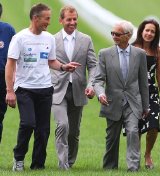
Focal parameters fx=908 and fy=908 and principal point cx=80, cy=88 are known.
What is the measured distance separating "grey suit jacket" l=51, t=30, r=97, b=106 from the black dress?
82 centimetres

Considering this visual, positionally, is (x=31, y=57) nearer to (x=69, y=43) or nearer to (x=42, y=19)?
(x=42, y=19)

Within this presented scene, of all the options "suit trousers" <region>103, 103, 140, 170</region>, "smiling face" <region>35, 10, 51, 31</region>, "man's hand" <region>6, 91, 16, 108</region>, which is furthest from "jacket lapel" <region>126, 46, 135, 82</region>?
"man's hand" <region>6, 91, 16, 108</region>

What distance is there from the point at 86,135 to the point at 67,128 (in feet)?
20.7

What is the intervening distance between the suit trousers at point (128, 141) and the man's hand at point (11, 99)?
4.82 ft

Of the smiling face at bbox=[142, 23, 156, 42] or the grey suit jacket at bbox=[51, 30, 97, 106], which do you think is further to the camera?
the smiling face at bbox=[142, 23, 156, 42]

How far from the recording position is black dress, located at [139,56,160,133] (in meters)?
13.0

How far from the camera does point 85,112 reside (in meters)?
22.9

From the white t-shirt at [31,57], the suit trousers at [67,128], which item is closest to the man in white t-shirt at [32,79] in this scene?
the white t-shirt at [31,57]

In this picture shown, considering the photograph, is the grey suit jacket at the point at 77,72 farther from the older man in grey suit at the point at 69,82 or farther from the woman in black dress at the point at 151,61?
the woman in black dress at the point at 151,61

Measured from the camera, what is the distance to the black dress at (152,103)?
42.6ft

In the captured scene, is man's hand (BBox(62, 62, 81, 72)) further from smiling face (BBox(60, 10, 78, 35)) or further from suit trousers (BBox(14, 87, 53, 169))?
smiling face (BBox(60, 10, 78, 35))

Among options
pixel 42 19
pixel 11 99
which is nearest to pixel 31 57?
pixel 42 19

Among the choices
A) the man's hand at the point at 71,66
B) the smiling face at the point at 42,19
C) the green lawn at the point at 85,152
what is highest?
the smiling face at the point at 42,19

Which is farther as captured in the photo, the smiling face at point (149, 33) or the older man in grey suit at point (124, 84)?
the smiling face at point (149, 33)
